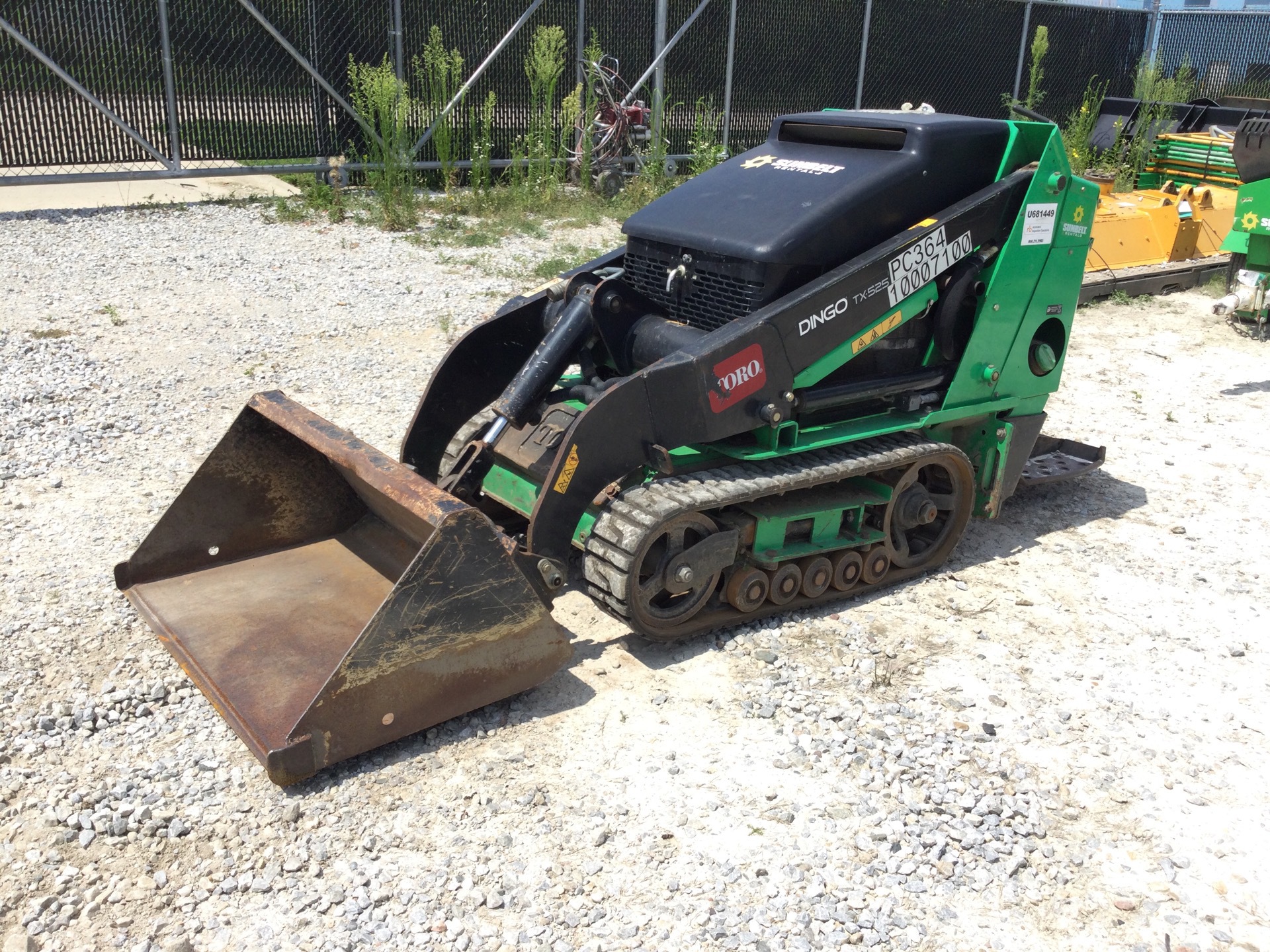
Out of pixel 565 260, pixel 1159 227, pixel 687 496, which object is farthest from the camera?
pixel 1159 227

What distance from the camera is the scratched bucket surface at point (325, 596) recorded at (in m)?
3.61

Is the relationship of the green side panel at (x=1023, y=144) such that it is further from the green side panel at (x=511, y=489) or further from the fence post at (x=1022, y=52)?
the fence post at (x=1022, y=52)

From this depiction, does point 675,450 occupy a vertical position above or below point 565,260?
above

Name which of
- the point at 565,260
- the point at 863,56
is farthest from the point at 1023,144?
the point at 863,56

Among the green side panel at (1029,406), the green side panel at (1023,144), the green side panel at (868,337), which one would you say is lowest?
the green side panel at (1029,406)

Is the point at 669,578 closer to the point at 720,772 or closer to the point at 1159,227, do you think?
the point at 720,772

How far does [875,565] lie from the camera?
4965 millimetres

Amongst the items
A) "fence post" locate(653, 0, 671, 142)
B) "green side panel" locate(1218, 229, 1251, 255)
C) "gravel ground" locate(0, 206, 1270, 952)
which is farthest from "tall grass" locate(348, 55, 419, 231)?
"green side panel" locate(1218, 229, 1251, 255)

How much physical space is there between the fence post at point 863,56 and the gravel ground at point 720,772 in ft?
33.1

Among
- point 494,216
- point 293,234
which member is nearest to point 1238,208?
point 494,216

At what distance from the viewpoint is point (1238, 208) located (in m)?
9.46

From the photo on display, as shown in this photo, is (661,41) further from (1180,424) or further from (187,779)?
(187,779)

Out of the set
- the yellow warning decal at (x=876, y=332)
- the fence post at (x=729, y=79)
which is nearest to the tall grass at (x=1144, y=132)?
the fence post at (x=729, y=79)

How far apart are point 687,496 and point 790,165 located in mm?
1697
